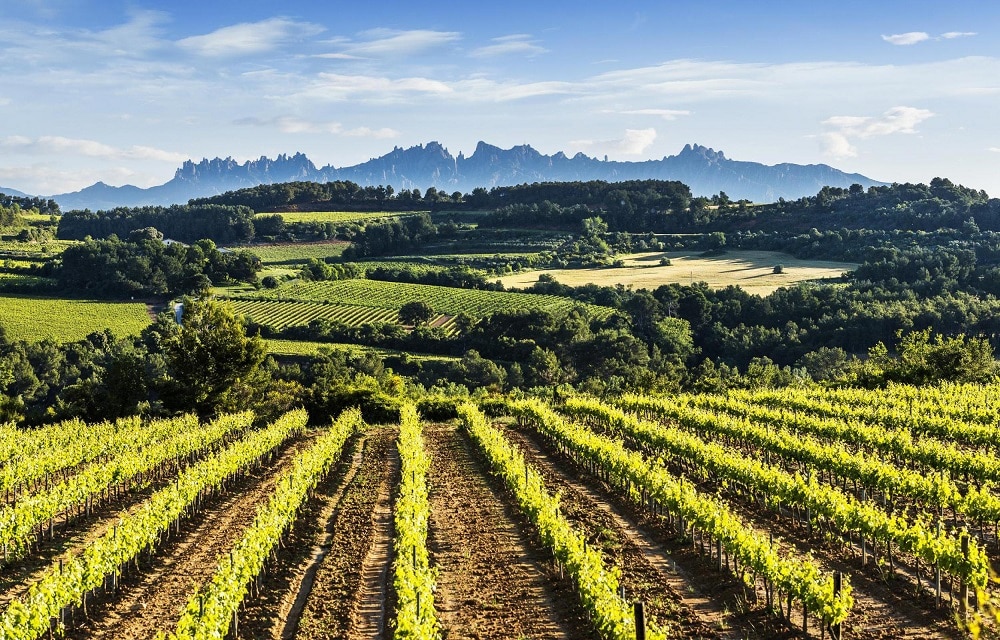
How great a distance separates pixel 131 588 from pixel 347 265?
4141 inches

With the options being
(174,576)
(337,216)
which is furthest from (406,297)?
(174,576)

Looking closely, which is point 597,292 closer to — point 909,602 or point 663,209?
point 663,209

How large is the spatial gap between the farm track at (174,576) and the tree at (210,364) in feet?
78.9

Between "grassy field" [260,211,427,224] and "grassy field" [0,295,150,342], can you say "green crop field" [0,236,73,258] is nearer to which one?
"grassy field" [0,295,150,342]

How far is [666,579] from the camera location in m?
16.3

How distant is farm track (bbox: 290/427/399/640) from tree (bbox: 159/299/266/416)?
23.9 meters

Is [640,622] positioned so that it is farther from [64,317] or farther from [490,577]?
[64,317]

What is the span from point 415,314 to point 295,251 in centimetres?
5996

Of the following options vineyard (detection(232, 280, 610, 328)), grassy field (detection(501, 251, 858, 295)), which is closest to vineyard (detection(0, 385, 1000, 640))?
vineyard (detection(232, 280, 610, 328))

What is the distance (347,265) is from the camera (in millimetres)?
119625

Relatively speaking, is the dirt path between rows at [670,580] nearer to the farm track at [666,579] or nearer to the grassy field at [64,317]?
the farm track at [666,579]

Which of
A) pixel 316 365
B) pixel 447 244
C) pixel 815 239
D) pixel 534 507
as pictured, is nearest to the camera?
pixel 534 507

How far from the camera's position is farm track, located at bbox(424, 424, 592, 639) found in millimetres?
14219

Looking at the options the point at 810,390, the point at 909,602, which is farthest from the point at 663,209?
the point at 909,602
